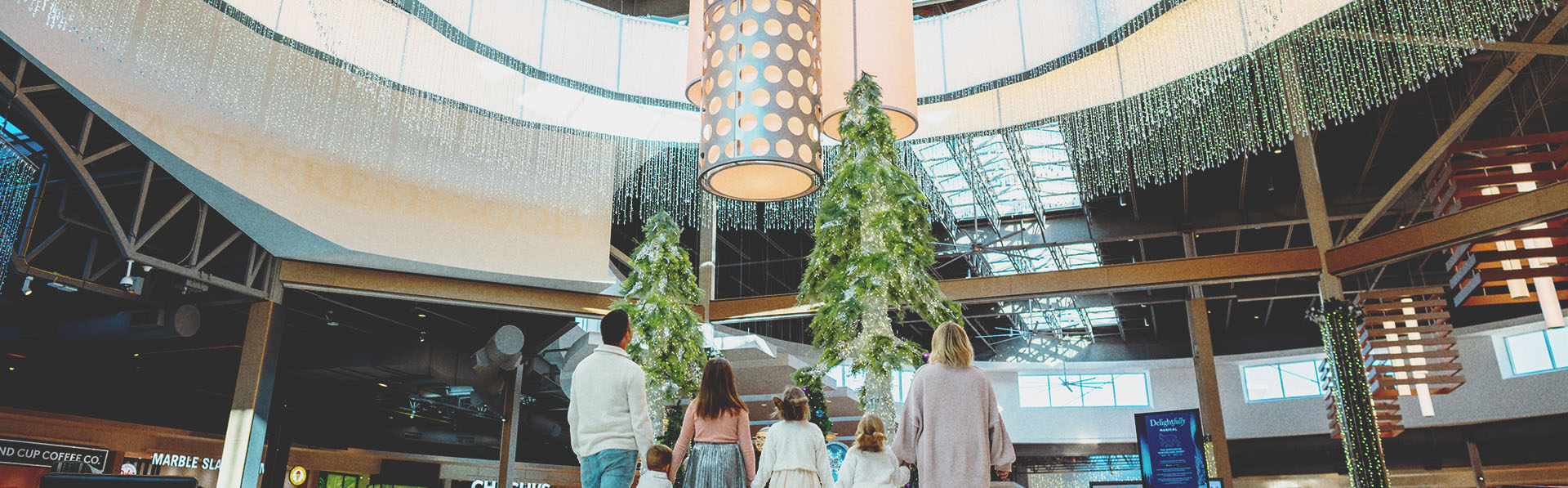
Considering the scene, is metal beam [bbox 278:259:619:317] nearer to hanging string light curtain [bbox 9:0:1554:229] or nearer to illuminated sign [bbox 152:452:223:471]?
hanging string light curtain [bbox 9:0:1554:229]

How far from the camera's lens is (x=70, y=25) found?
830cm

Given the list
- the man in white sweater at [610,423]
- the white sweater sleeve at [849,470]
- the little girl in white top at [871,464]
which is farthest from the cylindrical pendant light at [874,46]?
the man in white sweater at [610,423]

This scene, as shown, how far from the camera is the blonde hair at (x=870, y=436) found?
17.1 feet

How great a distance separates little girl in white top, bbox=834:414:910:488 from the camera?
16.9 feet

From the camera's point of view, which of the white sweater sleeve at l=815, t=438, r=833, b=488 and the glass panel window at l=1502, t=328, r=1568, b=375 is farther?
the glass panel window at l=1502, t=328, r=1568, b=375

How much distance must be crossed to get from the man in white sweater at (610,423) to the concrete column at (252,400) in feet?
29.1

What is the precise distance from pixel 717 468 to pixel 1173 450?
8030 mm

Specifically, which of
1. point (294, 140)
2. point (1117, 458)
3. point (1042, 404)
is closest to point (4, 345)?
point (294, 140)

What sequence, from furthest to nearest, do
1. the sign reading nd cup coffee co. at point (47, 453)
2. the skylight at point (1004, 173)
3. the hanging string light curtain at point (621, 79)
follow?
1. the skylight at point (1004, 173)
2. the sign reading nd cup coffee co. at point (47, 453)
3. the hanging string light curtain at point (621, 79)

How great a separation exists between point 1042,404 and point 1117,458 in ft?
9.21

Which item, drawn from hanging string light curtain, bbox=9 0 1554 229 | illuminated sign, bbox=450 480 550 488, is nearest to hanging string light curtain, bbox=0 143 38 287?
hanging string light curtain, bbox=9 0 1554 229

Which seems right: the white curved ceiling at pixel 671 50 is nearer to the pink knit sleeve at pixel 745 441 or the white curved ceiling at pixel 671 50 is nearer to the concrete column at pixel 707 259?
the concrete column at pixel 707 259

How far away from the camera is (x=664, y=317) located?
36.6 ft

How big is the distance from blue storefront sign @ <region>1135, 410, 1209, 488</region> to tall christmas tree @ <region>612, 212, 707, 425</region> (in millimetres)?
5563
